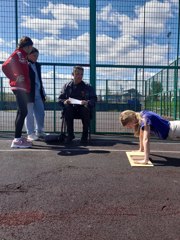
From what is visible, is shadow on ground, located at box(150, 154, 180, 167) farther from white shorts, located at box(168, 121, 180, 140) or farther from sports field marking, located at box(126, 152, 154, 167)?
white shorts, located at box(168, 121, 180, 140)

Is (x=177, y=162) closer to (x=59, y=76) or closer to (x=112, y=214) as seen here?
(x=112, y=214)

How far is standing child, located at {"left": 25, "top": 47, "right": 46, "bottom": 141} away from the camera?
5.99 m

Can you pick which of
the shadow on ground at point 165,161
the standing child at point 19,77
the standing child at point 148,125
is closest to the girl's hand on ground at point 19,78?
the standing child at point 19,77

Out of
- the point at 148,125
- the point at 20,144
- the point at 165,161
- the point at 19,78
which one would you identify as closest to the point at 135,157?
the point at 165,161

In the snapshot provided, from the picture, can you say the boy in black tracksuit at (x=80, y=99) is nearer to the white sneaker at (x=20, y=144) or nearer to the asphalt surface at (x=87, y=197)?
the white sneaker at (x=20, y=144)

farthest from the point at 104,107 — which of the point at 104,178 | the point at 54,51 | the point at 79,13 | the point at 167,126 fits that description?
the point at 104,178

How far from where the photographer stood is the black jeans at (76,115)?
19.2 feet

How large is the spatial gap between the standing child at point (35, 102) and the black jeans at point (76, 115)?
74 centimetres

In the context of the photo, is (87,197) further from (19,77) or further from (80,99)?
(80,99)

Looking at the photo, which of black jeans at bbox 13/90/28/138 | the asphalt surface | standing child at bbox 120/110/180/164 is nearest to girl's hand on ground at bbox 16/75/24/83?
black jeans at bbox 13/90/28/138

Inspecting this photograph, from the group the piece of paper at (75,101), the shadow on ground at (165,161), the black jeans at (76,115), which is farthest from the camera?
the black jeans at (76,115)

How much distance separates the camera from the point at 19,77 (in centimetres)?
532

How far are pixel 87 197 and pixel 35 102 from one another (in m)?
3.78

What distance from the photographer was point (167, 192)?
308 cm
